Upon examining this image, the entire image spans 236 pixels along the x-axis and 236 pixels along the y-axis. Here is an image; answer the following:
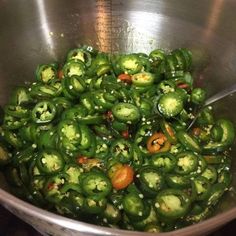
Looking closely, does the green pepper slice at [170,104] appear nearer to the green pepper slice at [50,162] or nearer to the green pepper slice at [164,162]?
the green pepper slice at [164,162]

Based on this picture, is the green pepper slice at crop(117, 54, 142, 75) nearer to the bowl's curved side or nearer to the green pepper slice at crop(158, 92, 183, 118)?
the green pepper slice at crop(158, 92, 183, 118)

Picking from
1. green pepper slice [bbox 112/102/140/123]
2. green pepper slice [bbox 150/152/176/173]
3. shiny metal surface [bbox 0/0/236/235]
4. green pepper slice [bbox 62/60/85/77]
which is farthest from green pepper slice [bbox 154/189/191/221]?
green pepper slice [bbox 62/60/85/77]

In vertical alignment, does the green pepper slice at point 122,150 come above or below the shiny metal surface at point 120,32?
below

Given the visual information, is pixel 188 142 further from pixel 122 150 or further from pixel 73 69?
pixel 73 69

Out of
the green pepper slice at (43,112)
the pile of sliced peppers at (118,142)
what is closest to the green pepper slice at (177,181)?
the pile of sliced peppers at (118,142)

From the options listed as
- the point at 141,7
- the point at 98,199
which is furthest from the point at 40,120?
the point at 141,7
